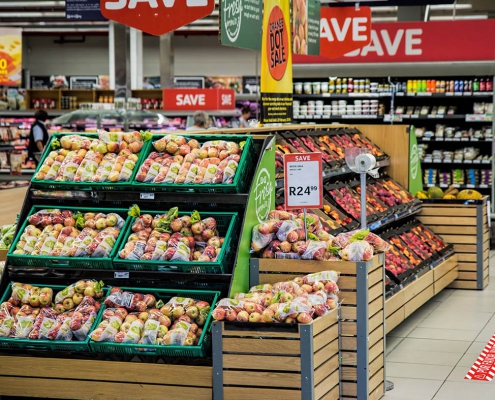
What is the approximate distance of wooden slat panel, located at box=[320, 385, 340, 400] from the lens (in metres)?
4.23

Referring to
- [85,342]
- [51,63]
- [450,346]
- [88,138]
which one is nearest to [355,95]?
[450,346]

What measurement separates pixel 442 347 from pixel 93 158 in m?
3.08

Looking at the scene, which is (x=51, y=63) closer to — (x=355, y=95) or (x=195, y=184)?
(x=355, y=95)

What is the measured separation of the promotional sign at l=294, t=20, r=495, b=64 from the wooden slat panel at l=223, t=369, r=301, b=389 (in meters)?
7.76

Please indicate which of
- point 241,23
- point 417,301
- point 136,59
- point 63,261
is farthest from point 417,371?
point 136,59

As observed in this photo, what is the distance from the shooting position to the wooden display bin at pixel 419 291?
6.29 meters

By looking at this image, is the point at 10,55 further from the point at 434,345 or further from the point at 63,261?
the point at 63,261

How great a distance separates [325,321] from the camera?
4156mm

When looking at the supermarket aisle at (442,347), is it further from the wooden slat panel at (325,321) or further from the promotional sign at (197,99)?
the promotional sign at (197,99)

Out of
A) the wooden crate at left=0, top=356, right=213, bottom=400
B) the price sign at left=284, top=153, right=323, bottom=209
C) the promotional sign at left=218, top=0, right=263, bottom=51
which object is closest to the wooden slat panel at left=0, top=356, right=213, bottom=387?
the wooden crate at left=0, top=356, right=213, bottom=400

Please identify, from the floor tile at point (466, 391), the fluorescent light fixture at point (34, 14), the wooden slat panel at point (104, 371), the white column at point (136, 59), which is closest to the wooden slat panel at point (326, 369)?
the wooden slat panel at point (104, 371)

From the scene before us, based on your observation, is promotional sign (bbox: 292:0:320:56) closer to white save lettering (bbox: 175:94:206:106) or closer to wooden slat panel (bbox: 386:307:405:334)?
wooden slat panel (bbox: 386:307:405:334)

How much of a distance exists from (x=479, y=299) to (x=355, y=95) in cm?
427

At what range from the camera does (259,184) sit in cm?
482
